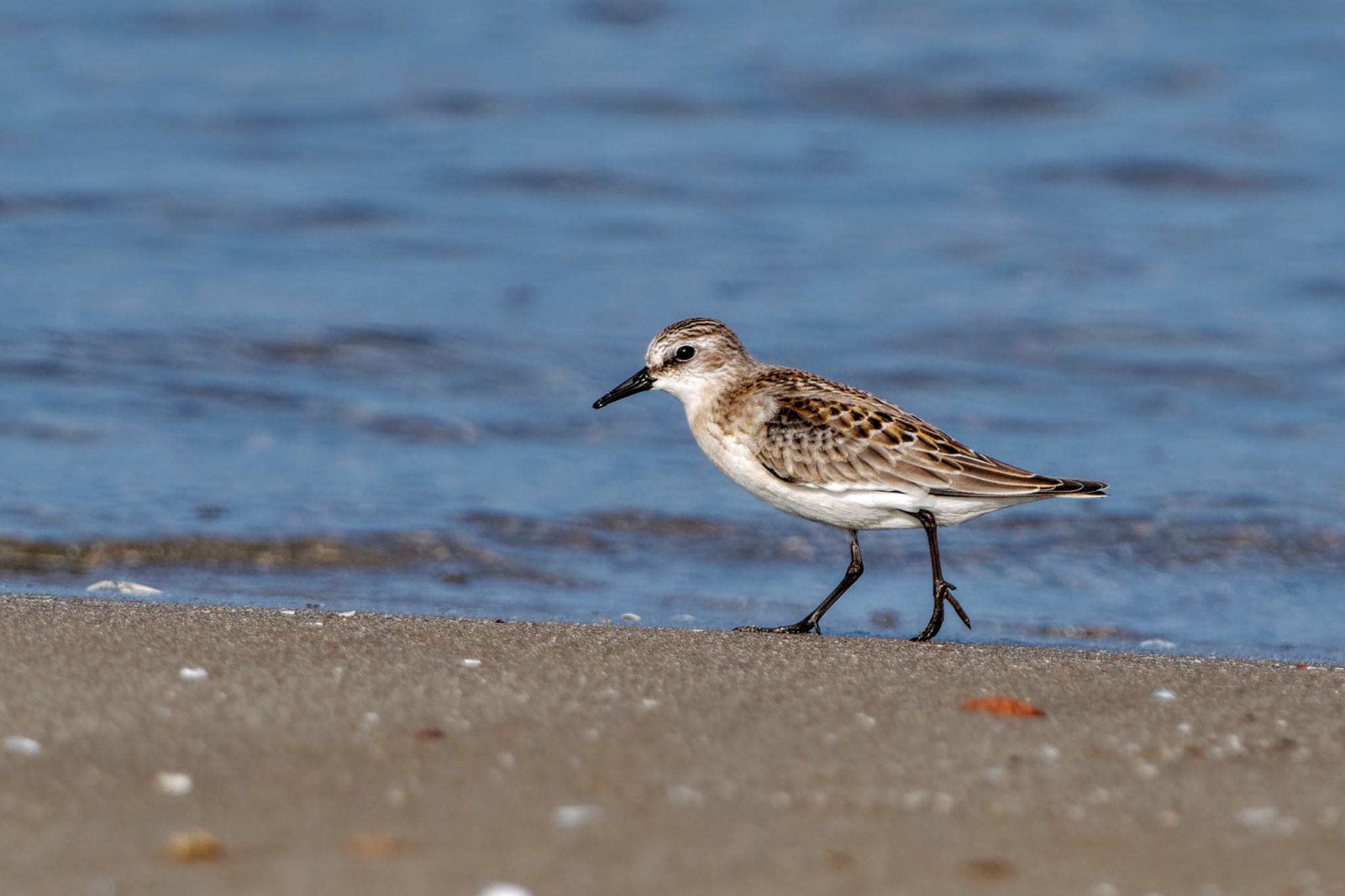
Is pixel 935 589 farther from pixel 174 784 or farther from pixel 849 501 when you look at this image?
pixel 174 784

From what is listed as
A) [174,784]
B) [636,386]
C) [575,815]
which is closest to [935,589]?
[636,386]

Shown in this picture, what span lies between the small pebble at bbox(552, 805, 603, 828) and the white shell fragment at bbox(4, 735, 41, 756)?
1.15m

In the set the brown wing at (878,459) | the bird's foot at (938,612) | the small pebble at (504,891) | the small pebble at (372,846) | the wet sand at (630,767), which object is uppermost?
the brown wing at (878,459)

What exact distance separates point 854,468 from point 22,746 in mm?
3067

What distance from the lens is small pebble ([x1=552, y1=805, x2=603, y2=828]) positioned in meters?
3.37

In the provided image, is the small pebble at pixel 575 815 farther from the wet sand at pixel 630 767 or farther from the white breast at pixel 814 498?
the white breast at pixel 814 498

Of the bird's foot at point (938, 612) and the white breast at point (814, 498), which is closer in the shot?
the bird's foot at point (938, 612)

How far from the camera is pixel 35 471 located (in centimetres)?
816

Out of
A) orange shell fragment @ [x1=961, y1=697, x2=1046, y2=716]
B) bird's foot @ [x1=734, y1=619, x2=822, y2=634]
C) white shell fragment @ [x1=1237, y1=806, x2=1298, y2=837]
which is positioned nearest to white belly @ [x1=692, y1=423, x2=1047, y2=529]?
bird's foot @ [x1=734, y1=619, x2=822, y2=634]

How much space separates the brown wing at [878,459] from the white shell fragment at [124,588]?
7.63ft

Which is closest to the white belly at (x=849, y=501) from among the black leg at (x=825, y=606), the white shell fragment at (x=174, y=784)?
the black leg at (x=825, y=606)

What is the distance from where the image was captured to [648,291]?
12.0m

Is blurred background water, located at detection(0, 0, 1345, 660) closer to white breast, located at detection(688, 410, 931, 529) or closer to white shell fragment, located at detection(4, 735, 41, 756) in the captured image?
white breast, located at detection(688, 410, 931, 529)

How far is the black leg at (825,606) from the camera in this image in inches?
234
